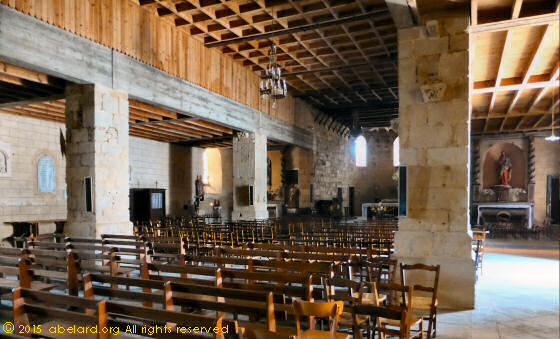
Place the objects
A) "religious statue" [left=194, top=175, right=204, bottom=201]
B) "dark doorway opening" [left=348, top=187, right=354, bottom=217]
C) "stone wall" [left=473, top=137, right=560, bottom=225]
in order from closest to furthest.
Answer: "stone wall" [left=473, top=137, right=560, bottom=225], "religious statue" [left=194, top=175, right=204, bottom=201], "dark doorway opening" [left=348, top=187, right=354, bottom=217]

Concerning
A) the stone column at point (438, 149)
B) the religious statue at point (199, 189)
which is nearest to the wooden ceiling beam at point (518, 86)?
the stone column at point (438, 149)

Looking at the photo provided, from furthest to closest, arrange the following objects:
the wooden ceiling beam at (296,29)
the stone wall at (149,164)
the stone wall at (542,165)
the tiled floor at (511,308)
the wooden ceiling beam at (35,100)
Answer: the stone wall at (542,165), the stone wall at (149,164), the wooden ceiling beam at (296,29), the wooden ceiling beam at (35,100), the tiled floor at (511,308)

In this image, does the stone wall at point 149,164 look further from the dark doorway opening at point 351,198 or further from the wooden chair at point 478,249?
the wooden chair at point 478,249

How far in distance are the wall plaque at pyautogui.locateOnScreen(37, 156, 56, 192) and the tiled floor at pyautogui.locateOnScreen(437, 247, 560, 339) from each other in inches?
474

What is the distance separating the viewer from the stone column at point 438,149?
5.25m

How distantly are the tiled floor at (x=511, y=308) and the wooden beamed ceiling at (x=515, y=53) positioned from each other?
3.95 meters

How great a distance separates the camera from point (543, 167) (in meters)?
17.1

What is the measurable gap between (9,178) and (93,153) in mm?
5490

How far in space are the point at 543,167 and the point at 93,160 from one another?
1828cm

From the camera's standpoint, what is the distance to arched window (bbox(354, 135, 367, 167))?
25.8 metres

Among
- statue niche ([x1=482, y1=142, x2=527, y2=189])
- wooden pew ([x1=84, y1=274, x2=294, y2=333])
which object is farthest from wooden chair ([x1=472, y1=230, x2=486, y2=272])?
statue niche ([x1=482, y1=142, x2=527, y2=189])

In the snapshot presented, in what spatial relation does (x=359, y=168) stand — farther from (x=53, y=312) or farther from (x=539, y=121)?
(x=53, y=312)

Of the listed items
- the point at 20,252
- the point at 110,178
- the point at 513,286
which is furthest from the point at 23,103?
the point at 513,286

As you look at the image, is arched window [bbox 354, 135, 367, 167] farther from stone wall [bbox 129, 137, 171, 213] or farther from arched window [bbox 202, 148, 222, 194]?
stone wall [bbox 129, 137, 171, 213]
